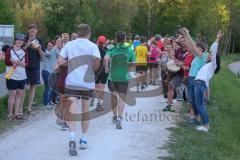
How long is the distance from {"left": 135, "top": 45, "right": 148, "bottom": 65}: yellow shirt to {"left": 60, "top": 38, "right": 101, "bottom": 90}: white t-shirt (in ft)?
30.5

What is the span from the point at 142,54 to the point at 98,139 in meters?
8.70

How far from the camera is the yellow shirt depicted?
1745cm

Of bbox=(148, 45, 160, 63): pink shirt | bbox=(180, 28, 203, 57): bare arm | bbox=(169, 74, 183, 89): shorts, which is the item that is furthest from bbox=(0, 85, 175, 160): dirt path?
bbox=(148, 45, 160, 63): pink shirt

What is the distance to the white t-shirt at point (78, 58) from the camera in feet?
26.5

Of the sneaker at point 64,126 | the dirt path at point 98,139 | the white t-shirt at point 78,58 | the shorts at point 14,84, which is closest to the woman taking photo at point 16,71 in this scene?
the shorts at point 14,84

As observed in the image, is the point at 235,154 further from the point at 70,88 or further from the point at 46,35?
the point at 46,35

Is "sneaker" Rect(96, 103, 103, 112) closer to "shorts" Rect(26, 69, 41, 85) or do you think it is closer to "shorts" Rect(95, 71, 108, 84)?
"shorts" Rect(95, 71, 108, 84)

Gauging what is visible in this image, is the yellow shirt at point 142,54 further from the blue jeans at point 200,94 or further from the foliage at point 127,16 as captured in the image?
the foliage at point 127,16

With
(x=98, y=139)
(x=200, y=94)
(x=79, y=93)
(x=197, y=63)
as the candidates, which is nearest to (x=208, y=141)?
(x=200, y=94)

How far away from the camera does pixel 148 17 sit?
68250 mm

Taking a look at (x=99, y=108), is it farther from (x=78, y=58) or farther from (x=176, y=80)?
(x=78, y=58)

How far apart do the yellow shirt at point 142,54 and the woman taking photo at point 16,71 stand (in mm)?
7060

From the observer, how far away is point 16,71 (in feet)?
35.1

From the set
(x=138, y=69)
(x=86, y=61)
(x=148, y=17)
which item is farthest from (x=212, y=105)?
(x=148, y=17)
